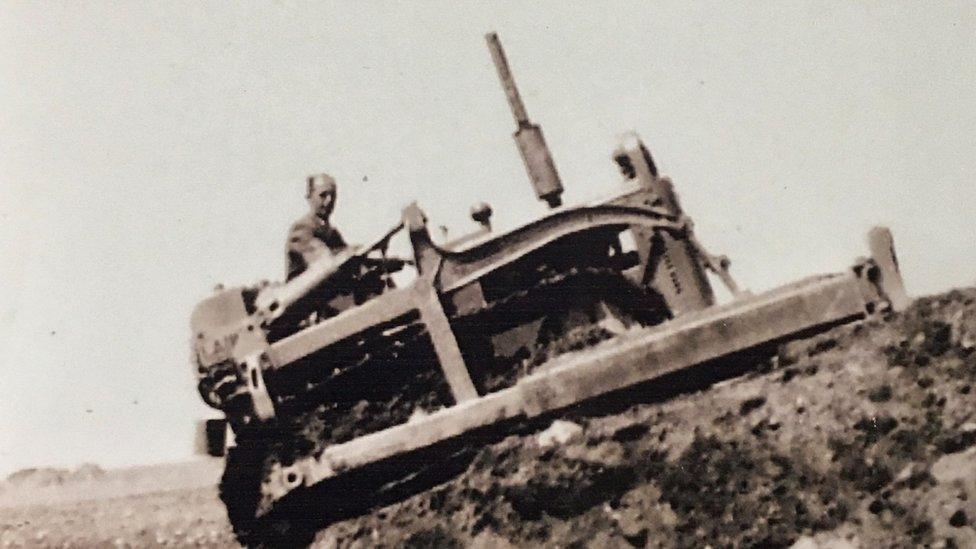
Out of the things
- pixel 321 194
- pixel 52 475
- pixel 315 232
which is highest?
pixel 321 194

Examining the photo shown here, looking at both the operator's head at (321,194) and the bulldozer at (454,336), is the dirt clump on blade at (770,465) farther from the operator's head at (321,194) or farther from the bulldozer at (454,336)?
the operator's head at (321,194)

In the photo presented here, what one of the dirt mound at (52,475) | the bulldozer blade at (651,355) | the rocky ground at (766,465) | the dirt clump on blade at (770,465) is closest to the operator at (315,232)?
the bulldozer blade at (651,355)

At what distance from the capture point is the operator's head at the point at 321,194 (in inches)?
324

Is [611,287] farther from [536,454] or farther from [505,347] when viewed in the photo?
[536,454]

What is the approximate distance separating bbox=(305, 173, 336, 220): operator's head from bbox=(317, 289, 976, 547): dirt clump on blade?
141 inches

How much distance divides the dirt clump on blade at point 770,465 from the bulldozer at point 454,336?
0.25 m

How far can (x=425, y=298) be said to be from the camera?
20.9ft

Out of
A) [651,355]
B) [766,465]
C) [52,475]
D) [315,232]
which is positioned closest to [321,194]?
[315,232]

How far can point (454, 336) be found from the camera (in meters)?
6.35

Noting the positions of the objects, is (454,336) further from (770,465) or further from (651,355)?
(770,465)

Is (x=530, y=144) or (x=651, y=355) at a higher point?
(x=530, y=144)

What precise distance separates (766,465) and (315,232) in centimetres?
513

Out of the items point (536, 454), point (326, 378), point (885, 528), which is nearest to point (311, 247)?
point (326, 378)

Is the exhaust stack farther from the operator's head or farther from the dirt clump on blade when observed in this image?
the dirt clump on blade
